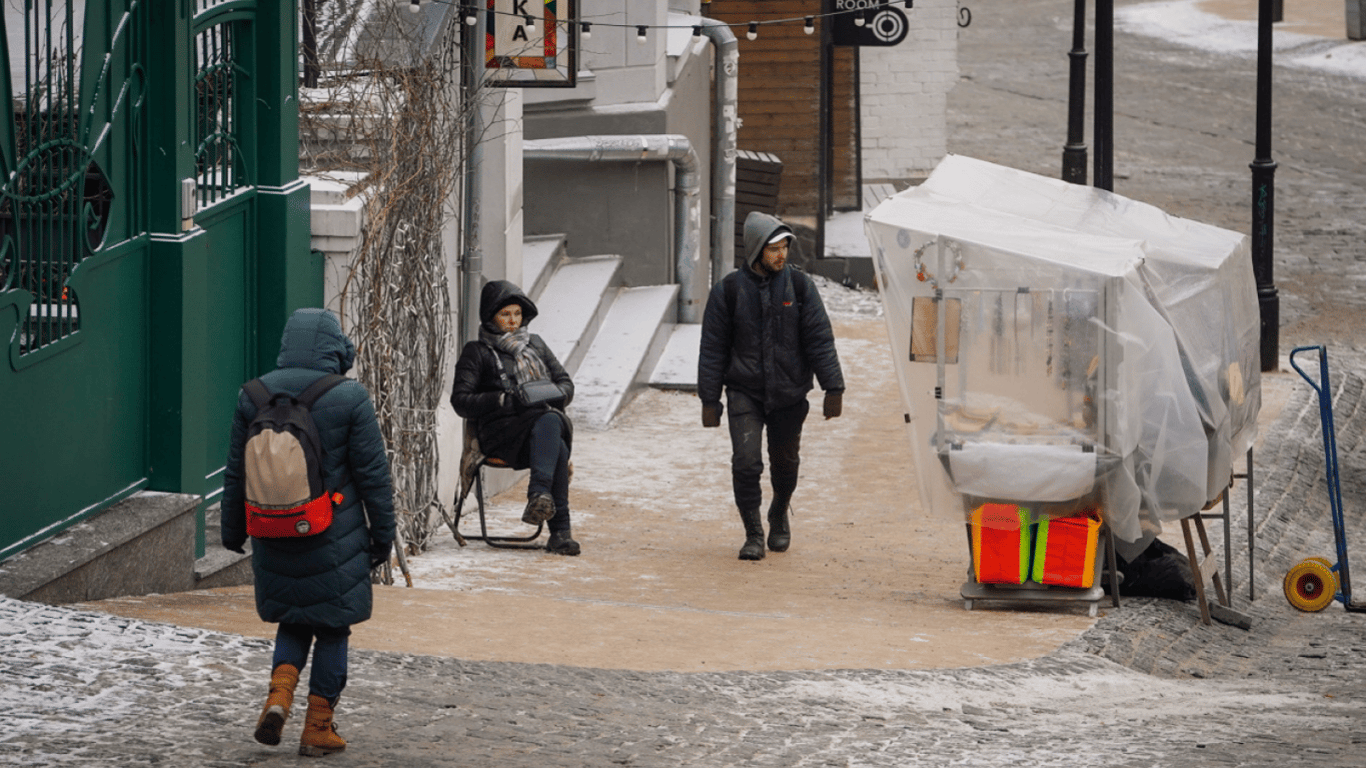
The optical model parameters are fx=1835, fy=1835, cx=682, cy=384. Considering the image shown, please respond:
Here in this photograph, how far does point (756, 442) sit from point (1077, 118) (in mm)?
11581

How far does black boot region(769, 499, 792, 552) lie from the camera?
9.43m

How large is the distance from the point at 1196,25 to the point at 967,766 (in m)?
32.2

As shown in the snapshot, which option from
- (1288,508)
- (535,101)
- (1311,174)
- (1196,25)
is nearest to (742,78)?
(535,101)

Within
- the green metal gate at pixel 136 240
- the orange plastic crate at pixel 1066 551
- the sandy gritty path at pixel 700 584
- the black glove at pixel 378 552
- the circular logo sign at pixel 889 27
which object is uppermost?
the circular logo sign at pixel 889 27

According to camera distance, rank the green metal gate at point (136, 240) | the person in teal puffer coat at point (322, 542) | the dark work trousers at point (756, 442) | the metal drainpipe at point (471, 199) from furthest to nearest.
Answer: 1. the metal drainpipe at point (471, 199)
2. the dark work trousers at point (756, 442)
3. the green metal gate at point (136, 240)
4. the person in teal puffer coat at point (322, 542)

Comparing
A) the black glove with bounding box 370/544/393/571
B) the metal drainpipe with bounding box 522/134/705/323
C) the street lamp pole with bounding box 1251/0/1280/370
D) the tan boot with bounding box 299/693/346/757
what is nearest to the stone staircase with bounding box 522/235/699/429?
the metal drainpipe with bounding box 522/134/705/323

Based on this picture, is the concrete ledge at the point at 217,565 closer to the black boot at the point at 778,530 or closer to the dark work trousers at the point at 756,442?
the dark work trousers at the point at 756,442

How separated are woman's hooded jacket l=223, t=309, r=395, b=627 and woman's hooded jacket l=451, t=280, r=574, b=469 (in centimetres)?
394

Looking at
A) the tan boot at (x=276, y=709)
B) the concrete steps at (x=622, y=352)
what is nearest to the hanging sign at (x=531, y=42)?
the concrete steps at (x=622, y=352)

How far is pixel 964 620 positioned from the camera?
306 inches

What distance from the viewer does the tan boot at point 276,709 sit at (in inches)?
186

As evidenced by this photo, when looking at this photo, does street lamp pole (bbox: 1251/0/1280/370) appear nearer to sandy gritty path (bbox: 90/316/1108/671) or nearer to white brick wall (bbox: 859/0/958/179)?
sandy gritty path (bbox: 90/316/1108/671)

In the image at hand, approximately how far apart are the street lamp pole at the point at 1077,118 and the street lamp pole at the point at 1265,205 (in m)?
3.52

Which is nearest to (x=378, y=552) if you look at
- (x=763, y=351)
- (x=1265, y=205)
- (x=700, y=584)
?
(x=700, y=584)
